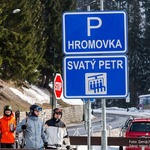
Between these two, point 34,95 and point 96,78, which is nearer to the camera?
point 96,78

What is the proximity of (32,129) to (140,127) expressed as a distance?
7.92 meters

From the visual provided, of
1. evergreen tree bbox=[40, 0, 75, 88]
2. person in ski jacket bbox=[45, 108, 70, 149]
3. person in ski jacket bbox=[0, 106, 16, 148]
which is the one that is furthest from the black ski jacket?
evergreen tree bbox=[40, 0, 75, 88]

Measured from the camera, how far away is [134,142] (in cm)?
1465

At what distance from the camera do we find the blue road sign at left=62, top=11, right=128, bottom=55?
18.1 feet

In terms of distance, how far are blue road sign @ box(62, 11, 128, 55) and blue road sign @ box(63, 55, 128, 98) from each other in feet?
0.40

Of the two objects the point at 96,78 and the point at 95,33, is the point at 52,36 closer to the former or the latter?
the point at 95,33

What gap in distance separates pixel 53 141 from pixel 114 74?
3.61m

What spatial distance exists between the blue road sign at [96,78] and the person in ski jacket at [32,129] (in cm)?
287

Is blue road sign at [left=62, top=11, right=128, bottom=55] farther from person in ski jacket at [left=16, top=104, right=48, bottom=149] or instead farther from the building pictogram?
person in ski jacket at [left=16, top=104, right=48, bottom=149]

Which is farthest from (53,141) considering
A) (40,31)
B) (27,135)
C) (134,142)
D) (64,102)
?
(64,102)

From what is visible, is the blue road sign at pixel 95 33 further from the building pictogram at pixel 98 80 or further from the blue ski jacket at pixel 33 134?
the blue ski jacket at pixel 33 134

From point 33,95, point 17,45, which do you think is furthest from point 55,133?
point 33,95

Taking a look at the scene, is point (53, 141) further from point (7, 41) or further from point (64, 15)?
point (7, 41)

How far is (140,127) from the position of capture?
15477 millimetres
